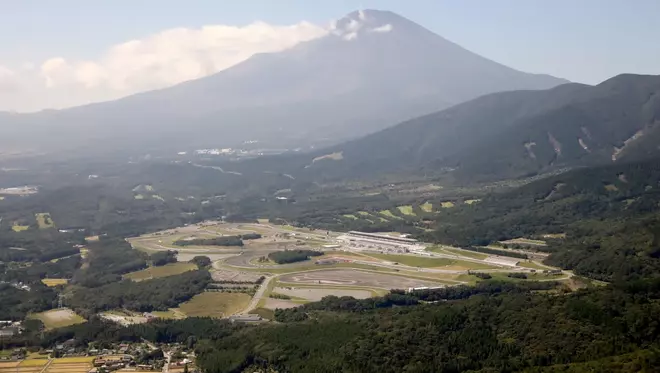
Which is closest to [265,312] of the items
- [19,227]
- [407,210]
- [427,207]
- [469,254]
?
[469,254]

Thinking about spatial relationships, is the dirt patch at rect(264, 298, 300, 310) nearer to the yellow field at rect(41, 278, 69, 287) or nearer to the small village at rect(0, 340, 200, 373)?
the small village at rect(0, 340, 200, 373)

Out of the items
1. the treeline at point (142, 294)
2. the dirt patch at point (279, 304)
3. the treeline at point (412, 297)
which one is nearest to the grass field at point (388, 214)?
the treeline at point (142, 294)

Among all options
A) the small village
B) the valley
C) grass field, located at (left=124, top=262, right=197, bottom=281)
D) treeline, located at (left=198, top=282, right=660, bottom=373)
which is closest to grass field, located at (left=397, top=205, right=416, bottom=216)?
the valley

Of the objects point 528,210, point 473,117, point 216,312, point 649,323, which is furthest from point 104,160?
point 649,323

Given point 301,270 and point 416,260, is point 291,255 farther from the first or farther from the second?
point 416,260

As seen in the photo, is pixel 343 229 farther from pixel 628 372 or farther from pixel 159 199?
pixel 628 372

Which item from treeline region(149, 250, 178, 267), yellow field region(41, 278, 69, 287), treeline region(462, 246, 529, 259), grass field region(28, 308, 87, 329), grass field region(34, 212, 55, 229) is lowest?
grass field region(28, 308, 87, 329)
